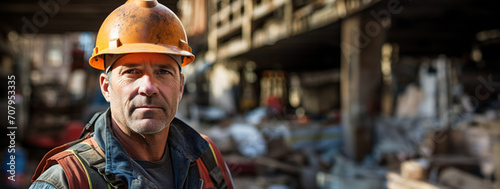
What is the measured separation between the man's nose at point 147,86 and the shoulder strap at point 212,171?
1.50ft

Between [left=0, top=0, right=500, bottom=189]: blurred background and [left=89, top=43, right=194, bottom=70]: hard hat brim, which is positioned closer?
[left=89, top=43, right=194, bottom=70]: hard hat brim

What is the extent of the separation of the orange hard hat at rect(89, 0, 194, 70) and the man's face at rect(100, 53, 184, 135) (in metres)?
0.05

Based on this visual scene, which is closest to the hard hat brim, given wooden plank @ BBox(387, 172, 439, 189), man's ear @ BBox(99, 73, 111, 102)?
man's ear @ BBox(99, 73, 111, 102)

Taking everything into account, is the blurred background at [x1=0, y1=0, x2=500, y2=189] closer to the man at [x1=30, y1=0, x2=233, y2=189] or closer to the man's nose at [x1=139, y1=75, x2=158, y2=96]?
the man at [x1=30, y1=0, x2=233, y2=189]

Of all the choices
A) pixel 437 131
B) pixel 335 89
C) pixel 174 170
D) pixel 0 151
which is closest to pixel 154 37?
pixel 174 170

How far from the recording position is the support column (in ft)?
28.6

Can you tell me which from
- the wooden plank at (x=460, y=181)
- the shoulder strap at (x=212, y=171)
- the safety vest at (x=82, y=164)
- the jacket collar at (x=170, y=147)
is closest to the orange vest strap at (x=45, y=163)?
the safety vest at (x=82, y=164)

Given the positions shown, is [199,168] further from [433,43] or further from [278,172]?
[433,43]

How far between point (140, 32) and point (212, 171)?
744 millimetres

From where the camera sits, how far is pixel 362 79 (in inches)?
344

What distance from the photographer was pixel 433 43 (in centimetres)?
1584

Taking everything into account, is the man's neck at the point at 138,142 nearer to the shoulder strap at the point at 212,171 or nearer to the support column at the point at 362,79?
the shoulder strap at the point at 212,171

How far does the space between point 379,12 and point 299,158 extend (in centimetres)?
315

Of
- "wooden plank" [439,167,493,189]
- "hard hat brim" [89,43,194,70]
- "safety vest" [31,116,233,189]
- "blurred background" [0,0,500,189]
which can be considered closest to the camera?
"safety vest" [31,116,233,189]
